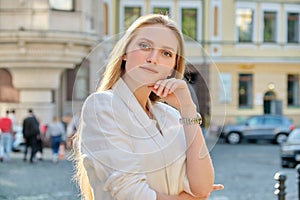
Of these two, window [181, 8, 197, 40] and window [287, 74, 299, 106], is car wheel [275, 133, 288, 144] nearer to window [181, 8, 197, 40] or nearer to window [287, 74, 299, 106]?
window [287, 74, 299, 106]

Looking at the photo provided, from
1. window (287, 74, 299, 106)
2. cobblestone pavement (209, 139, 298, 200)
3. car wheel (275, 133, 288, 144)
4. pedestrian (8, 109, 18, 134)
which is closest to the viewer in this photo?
cobblestone pavement (209, 139, 298, 200)

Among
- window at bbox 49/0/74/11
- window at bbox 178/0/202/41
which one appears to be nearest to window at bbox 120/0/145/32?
window at bbox 178/0/202/41

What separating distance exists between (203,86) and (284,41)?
34131mm

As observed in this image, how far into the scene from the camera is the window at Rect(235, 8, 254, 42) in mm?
35184

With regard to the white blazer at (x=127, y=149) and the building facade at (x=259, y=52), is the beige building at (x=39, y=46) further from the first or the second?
the white blazer at (x=127, y=149)

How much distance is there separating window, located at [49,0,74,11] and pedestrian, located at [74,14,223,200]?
24.3 meters

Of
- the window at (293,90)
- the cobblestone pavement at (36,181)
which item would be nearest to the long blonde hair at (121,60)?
the cobblestone pavement at (36,181)

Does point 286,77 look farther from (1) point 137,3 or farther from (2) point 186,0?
(1) point 137,3

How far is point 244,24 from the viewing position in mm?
35406

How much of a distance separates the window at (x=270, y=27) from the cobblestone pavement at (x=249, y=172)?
815 cm

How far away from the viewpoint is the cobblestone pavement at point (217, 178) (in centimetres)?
1277

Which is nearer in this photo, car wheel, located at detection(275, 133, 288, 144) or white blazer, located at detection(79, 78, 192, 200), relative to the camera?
white blazer, located at detection(79, 78, 192, 200)

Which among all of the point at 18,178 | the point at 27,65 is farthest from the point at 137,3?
the point at 18,178

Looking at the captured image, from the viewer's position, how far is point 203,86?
2768 millimetres
